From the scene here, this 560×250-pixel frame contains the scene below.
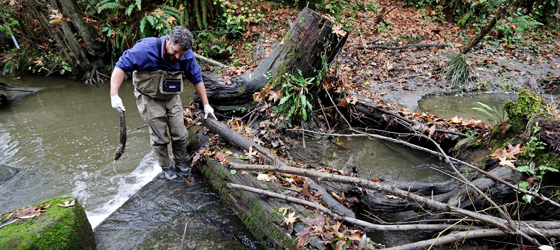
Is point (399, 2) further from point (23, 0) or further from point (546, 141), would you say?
point (23, 0)

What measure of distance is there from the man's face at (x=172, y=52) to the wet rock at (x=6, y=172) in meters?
3.59

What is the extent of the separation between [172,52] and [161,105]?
0.91 m


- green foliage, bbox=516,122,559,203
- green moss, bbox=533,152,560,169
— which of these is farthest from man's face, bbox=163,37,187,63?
green moss, bbox=533,152,560,169

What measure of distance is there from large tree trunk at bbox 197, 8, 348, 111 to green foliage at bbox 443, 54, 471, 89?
4.87m

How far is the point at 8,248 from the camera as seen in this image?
2377 millimetres

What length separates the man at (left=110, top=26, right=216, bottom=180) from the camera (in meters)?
3.35

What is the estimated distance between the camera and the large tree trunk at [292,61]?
15.2ft

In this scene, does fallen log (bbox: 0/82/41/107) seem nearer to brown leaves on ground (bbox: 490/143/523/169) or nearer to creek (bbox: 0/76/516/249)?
creek (bbox: 0/76/516/249)

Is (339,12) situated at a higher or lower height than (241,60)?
higher

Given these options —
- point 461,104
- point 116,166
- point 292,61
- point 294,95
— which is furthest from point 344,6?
point 116,166

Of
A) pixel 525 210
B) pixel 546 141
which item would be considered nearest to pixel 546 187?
pixel 525 210

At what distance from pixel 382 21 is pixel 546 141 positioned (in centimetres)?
864

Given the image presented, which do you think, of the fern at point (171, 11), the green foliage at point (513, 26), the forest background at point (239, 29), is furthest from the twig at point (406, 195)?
the green foliage at point (513, 26)

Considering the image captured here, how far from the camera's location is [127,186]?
429 centimetres
